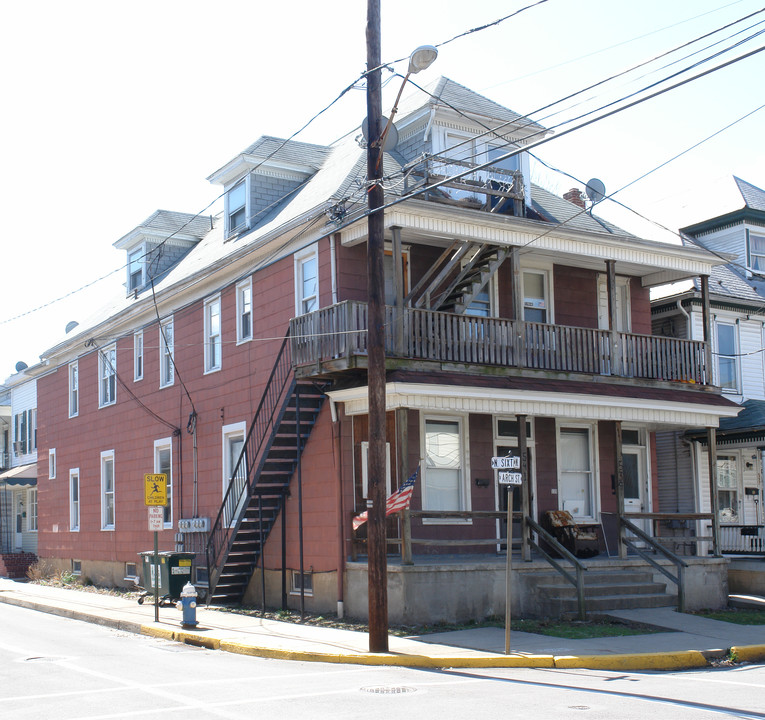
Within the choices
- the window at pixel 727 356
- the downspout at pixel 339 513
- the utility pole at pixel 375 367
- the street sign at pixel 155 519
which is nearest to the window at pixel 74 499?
the street sign at pixel 155 519

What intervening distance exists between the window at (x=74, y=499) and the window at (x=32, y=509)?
29.4 feet

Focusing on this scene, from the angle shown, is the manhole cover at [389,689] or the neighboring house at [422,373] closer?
the manhole cover at [389,689]

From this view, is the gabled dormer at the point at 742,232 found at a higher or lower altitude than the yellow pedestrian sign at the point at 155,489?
higher

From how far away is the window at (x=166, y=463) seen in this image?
80.2 feet

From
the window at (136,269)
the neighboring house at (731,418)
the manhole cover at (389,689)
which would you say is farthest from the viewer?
the window at (136,269)

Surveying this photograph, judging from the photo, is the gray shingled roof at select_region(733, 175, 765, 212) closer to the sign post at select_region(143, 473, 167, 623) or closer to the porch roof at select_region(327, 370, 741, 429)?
the porch roof at select_region(327, 370, 741, 429)

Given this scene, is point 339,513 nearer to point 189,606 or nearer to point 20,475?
point 189,606

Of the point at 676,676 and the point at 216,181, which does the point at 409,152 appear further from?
the point at 676,676

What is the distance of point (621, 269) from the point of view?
21547 mm

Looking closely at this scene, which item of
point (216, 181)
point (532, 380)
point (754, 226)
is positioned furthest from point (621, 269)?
point (216, 181)

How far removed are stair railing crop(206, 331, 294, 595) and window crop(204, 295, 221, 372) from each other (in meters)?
3.16

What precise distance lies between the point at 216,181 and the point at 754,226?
49.0ft

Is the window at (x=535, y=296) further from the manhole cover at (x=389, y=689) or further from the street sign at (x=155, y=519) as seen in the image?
the manhole cover at (x=389, y=689)

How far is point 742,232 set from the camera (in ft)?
88.6
